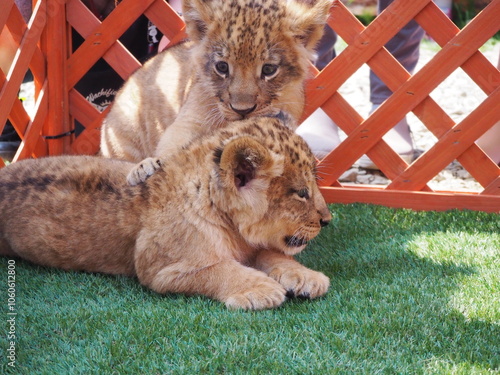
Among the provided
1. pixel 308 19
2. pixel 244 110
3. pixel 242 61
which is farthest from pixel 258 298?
pixel 308 19

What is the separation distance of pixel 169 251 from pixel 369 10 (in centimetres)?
865

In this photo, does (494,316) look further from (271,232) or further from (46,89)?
(46,89)

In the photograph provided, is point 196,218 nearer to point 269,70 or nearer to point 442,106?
point 269,70

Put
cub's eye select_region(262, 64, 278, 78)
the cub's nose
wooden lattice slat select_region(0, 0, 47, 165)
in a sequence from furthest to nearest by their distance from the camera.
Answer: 1. wooden lattice slat select_region(0, 0, 47, 165)
2. cub's eye select_region(262, 64, 278, 78)
3. the cub's nose

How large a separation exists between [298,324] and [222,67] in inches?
63.2

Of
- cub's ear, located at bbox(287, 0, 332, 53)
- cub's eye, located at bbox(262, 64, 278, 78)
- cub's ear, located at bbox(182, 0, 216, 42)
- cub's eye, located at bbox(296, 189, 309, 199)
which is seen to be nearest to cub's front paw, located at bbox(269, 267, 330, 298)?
cub's eye, located at bbox(296, 189, 309, 199)

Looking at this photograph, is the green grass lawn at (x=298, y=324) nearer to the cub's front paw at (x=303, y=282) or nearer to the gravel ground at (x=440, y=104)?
the cub's front paw at (x=303, y=282)

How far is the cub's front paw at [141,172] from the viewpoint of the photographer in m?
3.16

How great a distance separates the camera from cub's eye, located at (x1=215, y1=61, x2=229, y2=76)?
367cm

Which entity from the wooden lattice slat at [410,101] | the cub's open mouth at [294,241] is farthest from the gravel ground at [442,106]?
the cub's open mouth at [294,241]

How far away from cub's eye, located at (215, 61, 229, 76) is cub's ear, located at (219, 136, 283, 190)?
3.17 feet

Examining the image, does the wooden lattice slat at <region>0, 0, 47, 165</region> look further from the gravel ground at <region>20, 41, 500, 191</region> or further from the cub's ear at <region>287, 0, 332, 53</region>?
the cub's ear at <region>287, 0, 332, 53</region>

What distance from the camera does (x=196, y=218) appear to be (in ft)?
9.71

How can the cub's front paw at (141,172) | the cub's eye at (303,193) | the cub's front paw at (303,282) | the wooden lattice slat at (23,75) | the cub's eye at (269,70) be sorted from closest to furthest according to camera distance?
the cub's front paw at (303,282) < the cub's eye at (303,193) < the cub's front paw at (141,172) < the cub's eye at (269,70) < the wooden lattice slat at (23,75)
